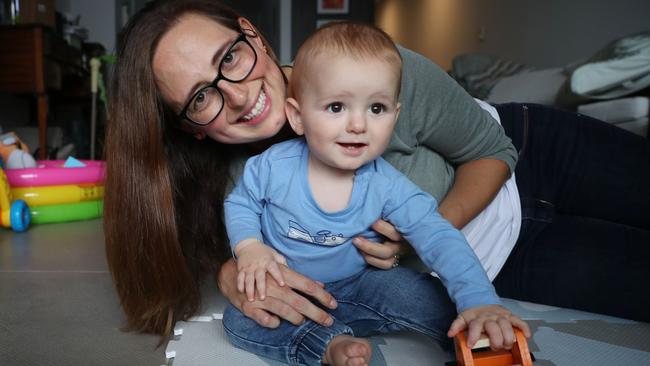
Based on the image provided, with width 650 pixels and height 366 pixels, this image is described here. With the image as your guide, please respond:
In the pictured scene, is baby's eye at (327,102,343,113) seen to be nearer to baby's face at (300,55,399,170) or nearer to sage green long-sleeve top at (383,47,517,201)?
baby's face at (300,55,399,170)

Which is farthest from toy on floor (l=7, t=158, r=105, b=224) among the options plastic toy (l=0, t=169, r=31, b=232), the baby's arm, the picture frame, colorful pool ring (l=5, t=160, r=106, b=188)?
the picture frame

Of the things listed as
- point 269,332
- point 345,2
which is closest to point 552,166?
point 269,332

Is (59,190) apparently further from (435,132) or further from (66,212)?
(435,132)

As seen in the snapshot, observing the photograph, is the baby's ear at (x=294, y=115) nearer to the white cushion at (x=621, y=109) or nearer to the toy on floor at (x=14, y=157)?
the white cushion at (x=621, y=109)

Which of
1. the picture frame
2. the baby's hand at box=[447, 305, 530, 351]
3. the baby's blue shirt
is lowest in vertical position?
the baby's hand at box=[447, 305, 530, 351]

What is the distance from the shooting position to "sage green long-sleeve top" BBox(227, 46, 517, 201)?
98cm

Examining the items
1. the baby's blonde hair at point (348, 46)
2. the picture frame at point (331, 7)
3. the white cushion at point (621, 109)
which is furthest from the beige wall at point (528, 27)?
the baby's blonde hair at point (348, 46)

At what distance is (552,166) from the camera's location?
→ 1.23 meters

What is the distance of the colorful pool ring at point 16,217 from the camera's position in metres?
1.84

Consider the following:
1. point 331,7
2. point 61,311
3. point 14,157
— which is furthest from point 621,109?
point 331,7

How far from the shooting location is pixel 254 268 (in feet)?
2.49

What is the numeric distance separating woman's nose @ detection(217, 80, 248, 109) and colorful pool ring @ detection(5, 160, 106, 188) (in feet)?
4.27

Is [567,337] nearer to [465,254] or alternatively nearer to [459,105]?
[465,254]

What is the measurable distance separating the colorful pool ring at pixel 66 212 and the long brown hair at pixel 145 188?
4.21ft
